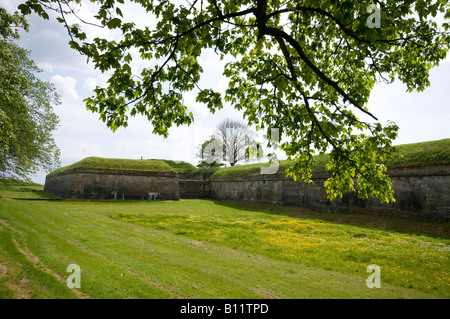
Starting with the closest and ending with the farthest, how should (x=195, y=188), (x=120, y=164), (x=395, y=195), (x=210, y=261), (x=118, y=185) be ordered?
1. (x=210, y=261)
2. (x=395, y=195)
3. (x=118, y=185)
4. (x=120, y=164)
5. (x=195, y=188)

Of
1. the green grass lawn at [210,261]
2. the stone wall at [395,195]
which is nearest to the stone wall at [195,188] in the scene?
the stone wall at [395,195]

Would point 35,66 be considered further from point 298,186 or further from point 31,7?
point 298,186

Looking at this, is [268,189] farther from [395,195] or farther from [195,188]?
[195,188]

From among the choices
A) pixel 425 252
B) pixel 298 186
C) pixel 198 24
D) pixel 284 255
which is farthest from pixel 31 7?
pixel 298 186

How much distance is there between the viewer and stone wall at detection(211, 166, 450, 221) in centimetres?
1552

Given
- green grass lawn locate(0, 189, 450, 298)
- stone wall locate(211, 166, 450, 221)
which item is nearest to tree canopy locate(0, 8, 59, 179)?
green grass lawn locate(0, 189, 450, 298)

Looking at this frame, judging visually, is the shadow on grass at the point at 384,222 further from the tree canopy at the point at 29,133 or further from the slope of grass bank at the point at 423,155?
the tree canopy at the point at 29,133

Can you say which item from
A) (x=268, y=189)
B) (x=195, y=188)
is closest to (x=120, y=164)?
(x=195, y=188)

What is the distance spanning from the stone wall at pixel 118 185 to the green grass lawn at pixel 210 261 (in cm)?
1677

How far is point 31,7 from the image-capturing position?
5.02 metres

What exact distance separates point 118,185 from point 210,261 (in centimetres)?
2654

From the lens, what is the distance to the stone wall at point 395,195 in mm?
15523

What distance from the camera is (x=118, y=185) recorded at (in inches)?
1243

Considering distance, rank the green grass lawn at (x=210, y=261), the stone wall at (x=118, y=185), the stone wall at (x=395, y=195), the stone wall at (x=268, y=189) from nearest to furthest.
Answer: the green grass lawn at (x=210, y=261) < the stone wall at (x=395, y=195) < the stone wall at (x=268, y=189) < the stone wall at (x=118, y=185)
